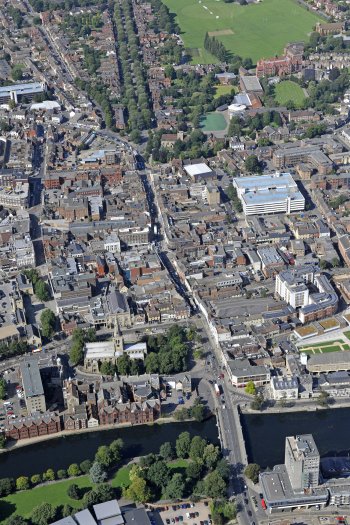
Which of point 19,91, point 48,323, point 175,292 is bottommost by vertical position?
point 19,91

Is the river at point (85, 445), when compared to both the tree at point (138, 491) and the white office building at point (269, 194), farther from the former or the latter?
the white office building at point (269, 194)

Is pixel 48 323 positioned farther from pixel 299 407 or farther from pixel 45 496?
pixel 299 407

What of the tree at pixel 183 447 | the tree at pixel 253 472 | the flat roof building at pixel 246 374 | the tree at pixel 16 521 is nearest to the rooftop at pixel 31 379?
the tree at pixel 16 521

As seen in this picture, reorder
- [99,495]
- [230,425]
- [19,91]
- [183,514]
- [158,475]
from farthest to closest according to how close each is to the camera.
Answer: [19,91] → [230,425] → [158,475] → [99,495] → [183,514]

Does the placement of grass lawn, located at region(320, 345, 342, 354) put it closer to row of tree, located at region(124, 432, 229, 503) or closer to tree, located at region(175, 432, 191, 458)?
row of tree, located at region(124, 432, 229, 503)

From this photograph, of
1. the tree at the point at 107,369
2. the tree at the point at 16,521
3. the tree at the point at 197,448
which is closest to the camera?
the tree at the point at 16,521

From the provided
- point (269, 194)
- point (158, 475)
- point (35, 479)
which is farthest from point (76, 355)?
point (269, 194)
